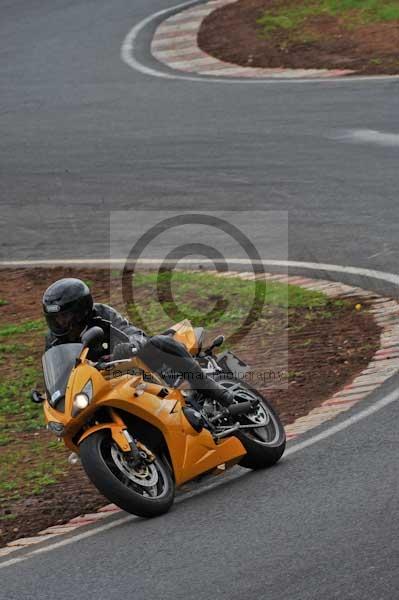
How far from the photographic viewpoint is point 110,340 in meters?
8.56

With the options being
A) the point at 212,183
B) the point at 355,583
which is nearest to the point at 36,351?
the point at 212,183

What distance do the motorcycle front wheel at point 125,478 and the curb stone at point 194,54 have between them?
13520mm

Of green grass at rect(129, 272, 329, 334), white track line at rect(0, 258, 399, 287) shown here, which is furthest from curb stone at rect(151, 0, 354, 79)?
green grass at rect(129, 272, 329, 334)

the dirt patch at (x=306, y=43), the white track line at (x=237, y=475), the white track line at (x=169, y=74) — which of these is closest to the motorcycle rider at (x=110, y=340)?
the white track line at (x=237, y=475)

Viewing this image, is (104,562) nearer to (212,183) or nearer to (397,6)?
(212,183)

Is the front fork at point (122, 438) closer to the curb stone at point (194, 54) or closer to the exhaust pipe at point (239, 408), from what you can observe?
the exhaust pipe at point (239, 408)

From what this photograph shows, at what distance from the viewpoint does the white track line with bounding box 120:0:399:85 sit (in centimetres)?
1984

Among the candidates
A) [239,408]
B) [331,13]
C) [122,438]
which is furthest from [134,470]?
[331,13]

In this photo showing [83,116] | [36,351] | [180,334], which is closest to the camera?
[180,334]

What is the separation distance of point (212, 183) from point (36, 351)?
4996 millimetres

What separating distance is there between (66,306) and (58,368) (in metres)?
0.51

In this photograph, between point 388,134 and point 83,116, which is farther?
point 83,116

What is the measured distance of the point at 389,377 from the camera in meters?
9.75

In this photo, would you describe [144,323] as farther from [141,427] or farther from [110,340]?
[141,427]
